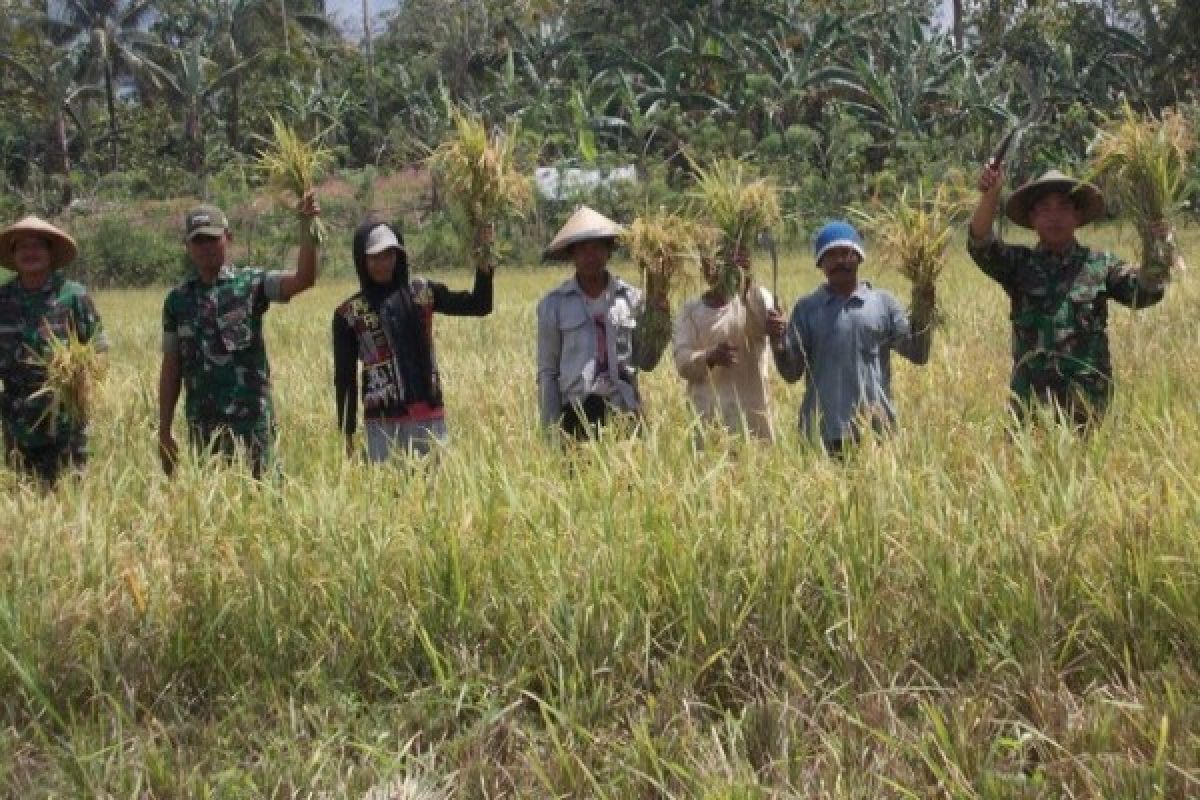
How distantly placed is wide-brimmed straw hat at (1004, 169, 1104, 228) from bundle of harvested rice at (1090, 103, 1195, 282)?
0.28 ft

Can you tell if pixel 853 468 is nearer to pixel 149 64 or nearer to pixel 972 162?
pixel 972 162

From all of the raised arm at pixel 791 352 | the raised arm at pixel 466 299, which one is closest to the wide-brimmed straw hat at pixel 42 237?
the raised arm at pixel 466 299

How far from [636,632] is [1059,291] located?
206cm

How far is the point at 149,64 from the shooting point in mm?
32188

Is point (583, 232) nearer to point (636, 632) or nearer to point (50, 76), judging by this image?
point (636, 632)

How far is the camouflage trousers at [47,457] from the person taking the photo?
4496 mm

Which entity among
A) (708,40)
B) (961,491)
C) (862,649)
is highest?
(708,40)

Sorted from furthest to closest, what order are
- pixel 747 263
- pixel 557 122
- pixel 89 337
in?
pixel 557 122 → pixel 89 337 → pixel 747 263

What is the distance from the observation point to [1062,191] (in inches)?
164

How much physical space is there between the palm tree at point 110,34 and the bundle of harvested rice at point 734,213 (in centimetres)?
3086

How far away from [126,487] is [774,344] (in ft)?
6.94

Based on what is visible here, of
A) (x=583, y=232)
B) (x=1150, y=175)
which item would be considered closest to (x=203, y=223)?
(x=583, y=232)

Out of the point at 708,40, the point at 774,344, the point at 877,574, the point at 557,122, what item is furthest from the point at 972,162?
the point at 877,574

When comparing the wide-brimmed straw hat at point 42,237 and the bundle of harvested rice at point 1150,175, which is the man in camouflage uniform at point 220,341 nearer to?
the wide-brimmed straw hat at point 42,237
